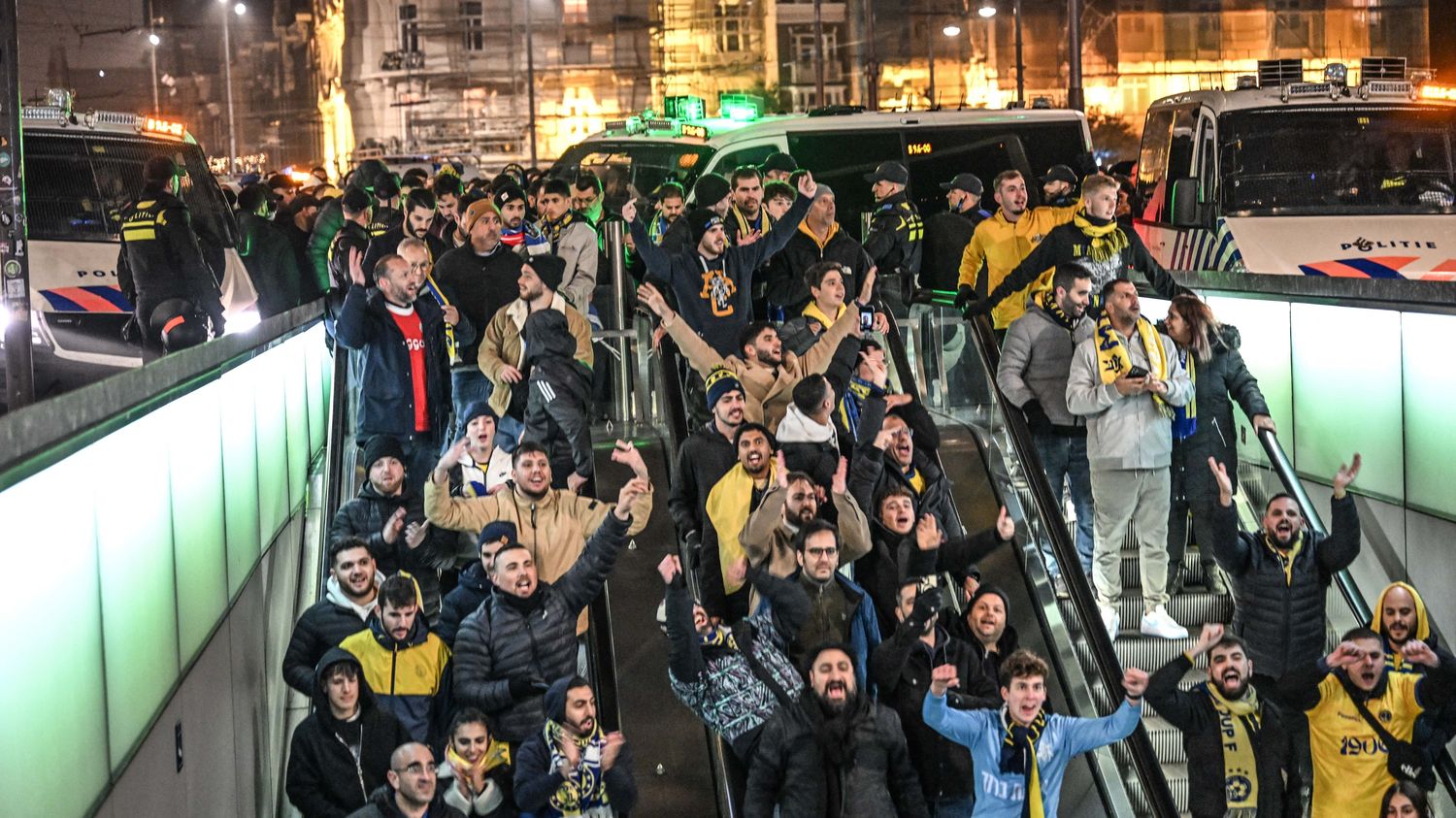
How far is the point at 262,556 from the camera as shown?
9.55 metres

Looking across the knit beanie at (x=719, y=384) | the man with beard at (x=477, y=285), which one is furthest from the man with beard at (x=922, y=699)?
the man with beard at (x=477, y=285)

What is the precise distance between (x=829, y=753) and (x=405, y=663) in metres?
1.80

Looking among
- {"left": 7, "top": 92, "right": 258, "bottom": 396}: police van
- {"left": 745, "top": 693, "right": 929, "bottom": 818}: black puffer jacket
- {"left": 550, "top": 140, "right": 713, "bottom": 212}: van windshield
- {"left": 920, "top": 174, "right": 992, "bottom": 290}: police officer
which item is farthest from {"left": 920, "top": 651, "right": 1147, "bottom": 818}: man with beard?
{"left": 550, "top": 140, "right": 713, "bottom": 212}: van windshield

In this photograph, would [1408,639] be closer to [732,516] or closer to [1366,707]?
[1366,707]

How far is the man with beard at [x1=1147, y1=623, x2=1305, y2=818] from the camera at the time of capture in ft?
27.3

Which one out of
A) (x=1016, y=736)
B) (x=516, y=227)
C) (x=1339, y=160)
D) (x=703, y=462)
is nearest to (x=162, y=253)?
(x=516, y=227)

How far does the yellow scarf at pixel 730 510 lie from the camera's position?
29.8 ft

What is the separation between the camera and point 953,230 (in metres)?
14.0

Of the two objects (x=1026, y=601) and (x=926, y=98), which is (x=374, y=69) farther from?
(x=1026, y=601)

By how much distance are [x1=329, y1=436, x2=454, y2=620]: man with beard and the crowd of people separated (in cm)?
2

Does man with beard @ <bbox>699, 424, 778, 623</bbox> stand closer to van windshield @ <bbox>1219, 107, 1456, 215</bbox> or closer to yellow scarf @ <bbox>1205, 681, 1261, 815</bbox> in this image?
yellow scarf @ <bbox>1205, 681, 1261, 815</bbox>

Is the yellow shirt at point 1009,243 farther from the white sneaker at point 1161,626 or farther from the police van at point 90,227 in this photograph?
the police van at point 90,227

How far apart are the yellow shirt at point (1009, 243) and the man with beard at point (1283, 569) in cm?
313

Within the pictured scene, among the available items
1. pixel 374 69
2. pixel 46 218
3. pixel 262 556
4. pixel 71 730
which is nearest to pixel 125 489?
pixel 71 730
